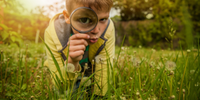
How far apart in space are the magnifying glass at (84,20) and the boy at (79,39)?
73 mm

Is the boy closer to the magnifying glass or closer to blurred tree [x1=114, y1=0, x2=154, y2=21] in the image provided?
the magnifying glass

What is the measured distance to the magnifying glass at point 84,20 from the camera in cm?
126

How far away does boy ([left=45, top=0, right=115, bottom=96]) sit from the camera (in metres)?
1.38

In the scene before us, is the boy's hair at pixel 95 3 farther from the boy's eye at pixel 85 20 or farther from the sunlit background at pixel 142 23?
the sunlit background at pixel 142 23

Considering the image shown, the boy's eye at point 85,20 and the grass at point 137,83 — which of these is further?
the boy's eye at point 85,20

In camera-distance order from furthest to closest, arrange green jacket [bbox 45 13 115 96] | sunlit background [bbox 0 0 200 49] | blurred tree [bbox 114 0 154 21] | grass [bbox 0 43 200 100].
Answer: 1. blurred tree [bbox 114 0 154 21]
2. sunlit background [bbox 0 0 200 49]
3. green jacket [bbox 45 13 115 96]
4. grass [bbox 0 43 200 100]

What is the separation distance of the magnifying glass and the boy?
2.9 inches

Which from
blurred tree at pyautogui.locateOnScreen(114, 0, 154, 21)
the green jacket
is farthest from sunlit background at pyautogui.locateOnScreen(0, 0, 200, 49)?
the green jacket

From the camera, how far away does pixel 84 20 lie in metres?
1.35

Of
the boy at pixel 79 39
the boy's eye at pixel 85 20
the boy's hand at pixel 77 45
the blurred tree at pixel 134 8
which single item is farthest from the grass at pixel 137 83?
the blurred tree at pixel 134 8

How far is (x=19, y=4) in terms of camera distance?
2.06 metres

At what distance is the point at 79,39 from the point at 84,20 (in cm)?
20

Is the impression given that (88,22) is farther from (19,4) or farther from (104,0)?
(19,4)

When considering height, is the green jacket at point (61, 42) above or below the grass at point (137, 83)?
above
